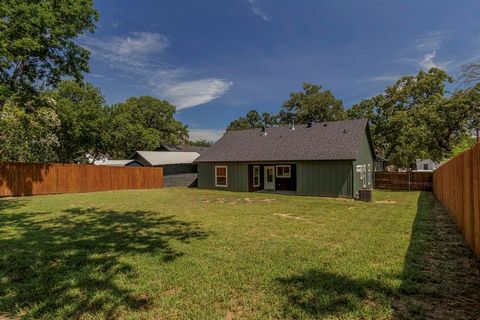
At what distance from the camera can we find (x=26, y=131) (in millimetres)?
16438

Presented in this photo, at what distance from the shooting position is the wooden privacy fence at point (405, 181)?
19625mm

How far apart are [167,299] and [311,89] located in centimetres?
4038

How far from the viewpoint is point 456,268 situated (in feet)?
14.4

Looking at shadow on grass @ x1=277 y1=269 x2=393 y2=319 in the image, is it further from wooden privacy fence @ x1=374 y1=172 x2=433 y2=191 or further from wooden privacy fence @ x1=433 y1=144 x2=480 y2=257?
wooden privacy fence @ x1=374 y1=172 x2=433 y2=191

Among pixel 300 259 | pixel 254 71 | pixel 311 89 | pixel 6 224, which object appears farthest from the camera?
pixel 311 89

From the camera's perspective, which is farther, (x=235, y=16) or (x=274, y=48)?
(x=274, y=48)

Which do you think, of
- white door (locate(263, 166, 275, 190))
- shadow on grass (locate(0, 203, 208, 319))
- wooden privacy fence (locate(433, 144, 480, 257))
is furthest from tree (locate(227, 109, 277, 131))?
wooden privacy fence (locate(433, 144, 480, 257))

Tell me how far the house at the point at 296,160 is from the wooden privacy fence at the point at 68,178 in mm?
4605

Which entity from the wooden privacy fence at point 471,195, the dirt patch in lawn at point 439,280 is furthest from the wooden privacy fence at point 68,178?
the wooden privacy fence at point 471,195

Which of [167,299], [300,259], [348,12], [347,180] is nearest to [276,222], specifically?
[300,259]

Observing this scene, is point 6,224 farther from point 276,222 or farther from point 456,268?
point 456,268

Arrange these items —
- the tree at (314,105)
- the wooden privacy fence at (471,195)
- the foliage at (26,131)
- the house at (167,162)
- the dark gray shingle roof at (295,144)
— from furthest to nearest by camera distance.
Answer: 1. the tree at (314,105)
2. the house at (167,162)
3. the dark gray shingle roof at (295,144)
4. the foliage at (26,131)
5. the wooden privacy fence at (471,195)

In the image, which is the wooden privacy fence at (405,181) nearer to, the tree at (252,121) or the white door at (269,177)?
the white door at (269,177)

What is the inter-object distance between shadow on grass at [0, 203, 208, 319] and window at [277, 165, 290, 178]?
40.0 feet
